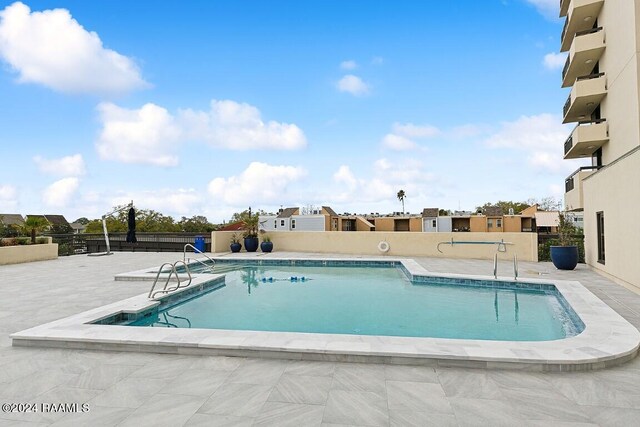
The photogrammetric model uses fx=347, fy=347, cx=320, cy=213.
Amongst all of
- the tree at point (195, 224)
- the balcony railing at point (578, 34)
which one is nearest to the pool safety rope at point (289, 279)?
the balcony railing at point (578, 34)

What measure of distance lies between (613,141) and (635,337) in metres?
15.0

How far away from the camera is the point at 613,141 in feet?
49.0

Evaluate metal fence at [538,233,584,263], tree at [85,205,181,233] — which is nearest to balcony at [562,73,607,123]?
metal fence at [538,233,584,263]

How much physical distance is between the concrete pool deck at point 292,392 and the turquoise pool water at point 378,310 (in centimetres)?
181

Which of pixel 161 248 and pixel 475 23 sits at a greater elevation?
pixel 475 23

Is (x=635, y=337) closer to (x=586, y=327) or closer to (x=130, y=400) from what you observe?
(x=586, y=327)

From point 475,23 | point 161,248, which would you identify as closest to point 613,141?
point 475,23

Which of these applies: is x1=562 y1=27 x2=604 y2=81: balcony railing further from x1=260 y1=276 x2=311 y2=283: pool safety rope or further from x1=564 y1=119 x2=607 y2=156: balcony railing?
x1=260 y1=276 x2=311 y2=283: pool safety rope

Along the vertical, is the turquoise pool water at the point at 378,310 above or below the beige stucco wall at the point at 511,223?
below

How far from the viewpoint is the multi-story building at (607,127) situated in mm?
7266

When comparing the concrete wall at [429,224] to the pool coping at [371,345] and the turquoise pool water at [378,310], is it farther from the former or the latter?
the pool coping at [371,345]

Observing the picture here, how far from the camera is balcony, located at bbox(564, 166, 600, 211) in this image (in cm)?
1662

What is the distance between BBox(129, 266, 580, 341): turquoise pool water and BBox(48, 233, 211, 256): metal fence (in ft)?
31.3

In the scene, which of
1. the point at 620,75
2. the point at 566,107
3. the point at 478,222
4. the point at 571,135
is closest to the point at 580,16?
the point at 566,107
